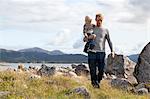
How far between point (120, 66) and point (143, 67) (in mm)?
8378

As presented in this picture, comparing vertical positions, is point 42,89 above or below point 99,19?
below

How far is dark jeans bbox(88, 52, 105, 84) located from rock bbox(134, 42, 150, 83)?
9.04 m

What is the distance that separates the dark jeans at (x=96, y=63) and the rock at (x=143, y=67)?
9038 millimetres

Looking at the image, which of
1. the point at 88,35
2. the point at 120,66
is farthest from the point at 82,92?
the point at 120,66

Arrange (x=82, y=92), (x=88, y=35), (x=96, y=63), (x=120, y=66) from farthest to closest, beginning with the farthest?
(x=120, y=66) → (x=96, y=63) → (x=88, y=35) → (x=82, y=92)

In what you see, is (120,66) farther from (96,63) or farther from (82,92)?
(82,92)

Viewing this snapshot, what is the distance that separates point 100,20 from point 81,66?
2020 centimetres

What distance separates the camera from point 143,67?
28.8m

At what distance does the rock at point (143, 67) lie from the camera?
2808cm

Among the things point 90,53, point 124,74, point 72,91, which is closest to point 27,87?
point 72,91

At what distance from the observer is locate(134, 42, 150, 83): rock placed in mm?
28078

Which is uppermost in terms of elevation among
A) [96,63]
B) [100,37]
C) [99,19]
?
[99,19]

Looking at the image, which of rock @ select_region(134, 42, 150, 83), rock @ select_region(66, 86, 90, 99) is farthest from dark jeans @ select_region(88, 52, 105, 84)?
rock @ select_region(134, 42, 150, 83)

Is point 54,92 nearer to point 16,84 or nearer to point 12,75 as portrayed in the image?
point 16,84
